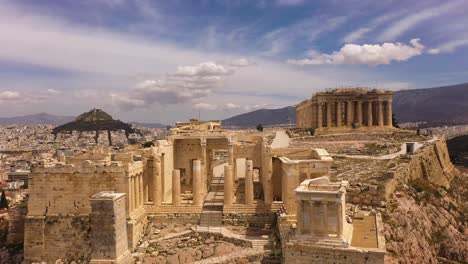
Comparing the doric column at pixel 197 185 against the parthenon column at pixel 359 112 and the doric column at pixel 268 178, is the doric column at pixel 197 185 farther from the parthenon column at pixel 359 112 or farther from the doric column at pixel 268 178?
the parthenon column at pixel 359 112

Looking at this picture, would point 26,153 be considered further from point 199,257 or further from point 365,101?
point 199,257

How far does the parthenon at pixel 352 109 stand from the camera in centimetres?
5772

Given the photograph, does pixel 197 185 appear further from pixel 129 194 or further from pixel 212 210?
pixel 129 194

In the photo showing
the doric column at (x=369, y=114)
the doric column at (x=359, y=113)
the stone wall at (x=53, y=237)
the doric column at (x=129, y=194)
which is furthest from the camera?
the doric column at (x=369, y=114)

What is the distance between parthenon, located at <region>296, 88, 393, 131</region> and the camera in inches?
2272

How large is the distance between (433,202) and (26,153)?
156m

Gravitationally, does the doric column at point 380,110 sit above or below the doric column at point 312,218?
above

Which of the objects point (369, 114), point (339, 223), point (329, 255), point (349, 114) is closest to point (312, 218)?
point (339, 223)

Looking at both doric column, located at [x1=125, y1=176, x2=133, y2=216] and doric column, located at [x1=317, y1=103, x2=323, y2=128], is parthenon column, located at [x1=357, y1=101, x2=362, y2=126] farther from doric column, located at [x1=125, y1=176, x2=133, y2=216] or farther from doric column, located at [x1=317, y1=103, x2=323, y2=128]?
doric column, located at [x1=125, y1=176, x2=133, y2=216]

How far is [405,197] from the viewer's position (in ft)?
93.6

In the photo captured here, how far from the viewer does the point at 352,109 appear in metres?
58.1

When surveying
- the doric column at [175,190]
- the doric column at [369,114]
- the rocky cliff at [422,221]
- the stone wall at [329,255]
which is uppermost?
the doric column at [369,114]

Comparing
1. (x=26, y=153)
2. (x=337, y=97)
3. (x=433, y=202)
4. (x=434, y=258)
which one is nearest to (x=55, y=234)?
(x=434, y=258)

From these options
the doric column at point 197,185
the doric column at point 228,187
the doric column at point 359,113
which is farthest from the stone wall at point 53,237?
the doric column at point 359,113
